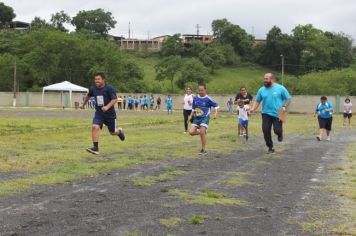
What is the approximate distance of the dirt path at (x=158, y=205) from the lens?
5.77 meters

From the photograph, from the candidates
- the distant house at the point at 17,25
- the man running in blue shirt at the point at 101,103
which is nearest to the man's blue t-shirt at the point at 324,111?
the man running in blue shirt at the point at 101,103

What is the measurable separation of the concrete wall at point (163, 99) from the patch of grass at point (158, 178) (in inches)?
2123

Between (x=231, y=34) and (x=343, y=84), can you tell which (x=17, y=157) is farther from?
(x=231, y=34)

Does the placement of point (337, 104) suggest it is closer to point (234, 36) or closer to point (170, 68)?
point (170, 68)

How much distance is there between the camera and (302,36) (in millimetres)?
128750

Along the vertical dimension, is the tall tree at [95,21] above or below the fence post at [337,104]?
above

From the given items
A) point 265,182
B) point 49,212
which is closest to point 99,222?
point 49,212

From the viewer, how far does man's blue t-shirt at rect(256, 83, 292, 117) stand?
13.7 metres

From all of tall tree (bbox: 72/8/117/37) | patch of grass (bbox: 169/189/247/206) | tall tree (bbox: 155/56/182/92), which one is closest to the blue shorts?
patch of grass (bbox: 169/189/247/206)

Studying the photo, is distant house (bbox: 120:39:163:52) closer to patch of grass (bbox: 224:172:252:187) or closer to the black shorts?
the black shorts

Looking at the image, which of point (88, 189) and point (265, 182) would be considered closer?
point (88, 189)

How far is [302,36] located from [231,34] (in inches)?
650

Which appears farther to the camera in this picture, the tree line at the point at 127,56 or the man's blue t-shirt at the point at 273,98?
the tree line at the point at 127,56

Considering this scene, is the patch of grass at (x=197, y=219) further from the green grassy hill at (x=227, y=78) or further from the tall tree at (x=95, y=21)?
the tall tree at (x=95, y=21)
